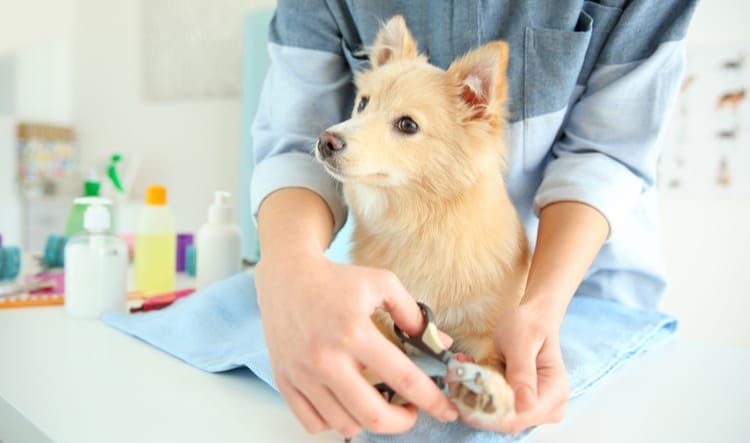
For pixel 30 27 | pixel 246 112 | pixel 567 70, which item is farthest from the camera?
pixel 30 27

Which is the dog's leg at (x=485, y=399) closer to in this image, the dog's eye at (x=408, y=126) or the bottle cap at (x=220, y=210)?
the dog's eye at (x=408, y=126)

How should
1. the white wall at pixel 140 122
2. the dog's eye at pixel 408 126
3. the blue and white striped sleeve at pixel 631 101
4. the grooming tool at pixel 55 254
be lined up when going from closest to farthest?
the dog's eye at pixel 408 126 < the blue and white striped sleeve at pixel 631 101 < the grooming tool at pixel 55 254 < the white wall at pixel 140 122

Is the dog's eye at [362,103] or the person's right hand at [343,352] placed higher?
the dog's eye at [362,103]

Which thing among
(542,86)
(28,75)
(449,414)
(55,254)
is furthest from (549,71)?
(28,75)

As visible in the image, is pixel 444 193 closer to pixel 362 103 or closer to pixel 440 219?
pixel 440 219

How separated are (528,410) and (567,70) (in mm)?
538

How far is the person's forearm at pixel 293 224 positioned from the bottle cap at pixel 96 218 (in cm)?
41

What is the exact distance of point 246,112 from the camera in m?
2.36

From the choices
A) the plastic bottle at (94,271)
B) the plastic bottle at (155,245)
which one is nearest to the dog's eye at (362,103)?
the plastic bottle at (94,271)

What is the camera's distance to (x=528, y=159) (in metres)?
0.85

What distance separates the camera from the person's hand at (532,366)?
46cm

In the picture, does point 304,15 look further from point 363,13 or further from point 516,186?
point 516,186

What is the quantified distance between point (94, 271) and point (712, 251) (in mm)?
2432

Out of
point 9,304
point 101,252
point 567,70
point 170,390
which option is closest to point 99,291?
point 101,252
